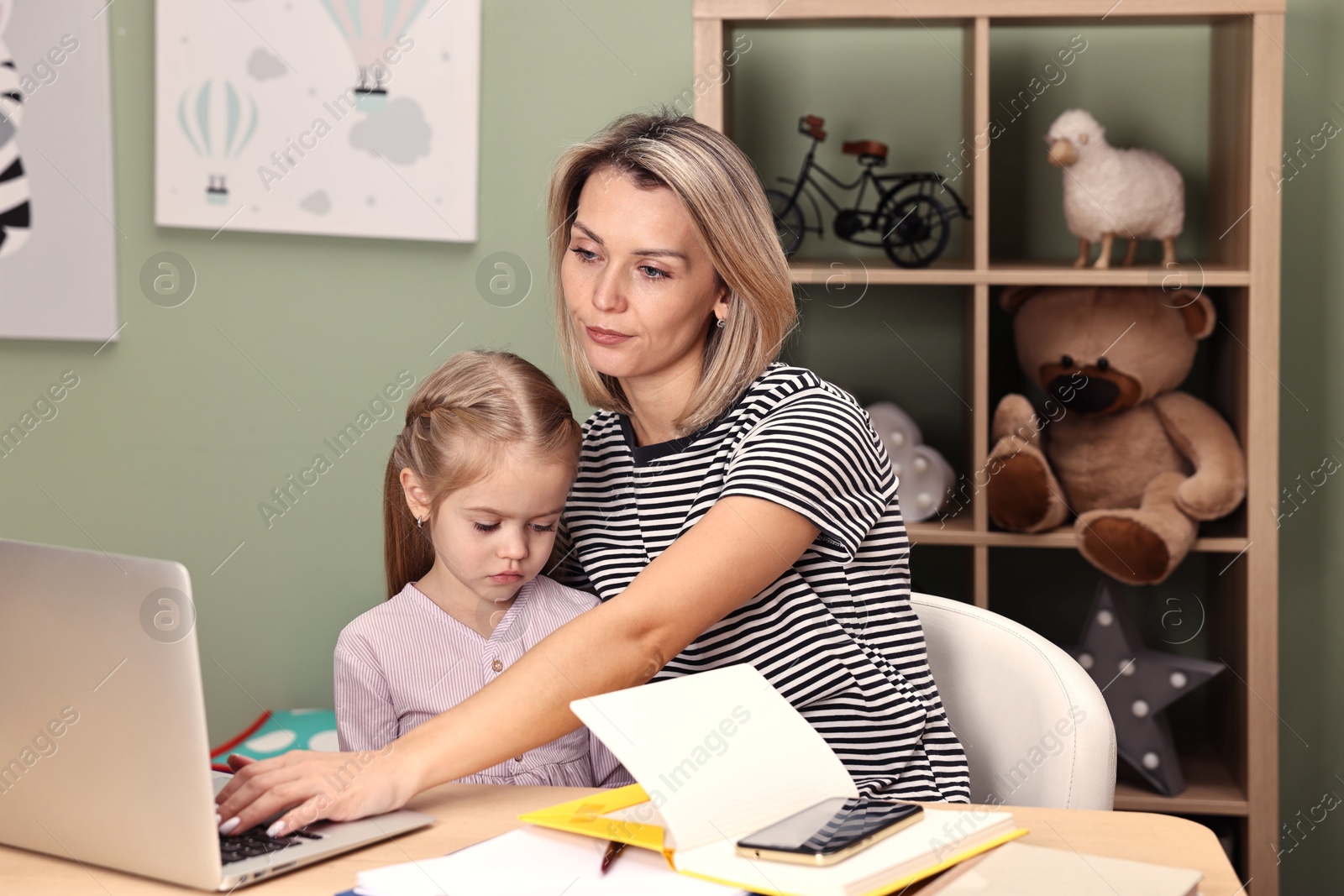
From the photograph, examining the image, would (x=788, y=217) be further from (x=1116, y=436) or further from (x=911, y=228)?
(x=1116, y=436)

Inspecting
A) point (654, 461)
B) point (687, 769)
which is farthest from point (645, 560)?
point (687, 769)

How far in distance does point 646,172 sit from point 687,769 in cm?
70

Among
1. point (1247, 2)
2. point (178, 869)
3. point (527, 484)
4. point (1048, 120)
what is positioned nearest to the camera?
point (178, 869)

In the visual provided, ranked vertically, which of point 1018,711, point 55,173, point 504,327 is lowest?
point 1018,711

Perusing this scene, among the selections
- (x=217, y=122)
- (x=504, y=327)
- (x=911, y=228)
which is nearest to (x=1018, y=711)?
(x=911, y=228)

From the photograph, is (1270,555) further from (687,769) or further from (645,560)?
(687,769)

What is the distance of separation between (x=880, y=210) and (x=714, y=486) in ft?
2.89

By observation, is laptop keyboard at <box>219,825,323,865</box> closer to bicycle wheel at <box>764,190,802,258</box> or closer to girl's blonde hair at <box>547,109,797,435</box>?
girl's blonde hair at <box>547,109,797,435</box>

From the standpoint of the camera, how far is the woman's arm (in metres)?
0.80

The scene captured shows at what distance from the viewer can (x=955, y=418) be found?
2.06m

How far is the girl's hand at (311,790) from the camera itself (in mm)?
786

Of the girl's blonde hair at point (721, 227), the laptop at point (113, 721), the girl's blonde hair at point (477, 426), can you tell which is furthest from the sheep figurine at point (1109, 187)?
the laptop at point (113, 721)

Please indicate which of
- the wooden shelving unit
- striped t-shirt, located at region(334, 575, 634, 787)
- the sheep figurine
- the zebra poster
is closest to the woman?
striped t-shirt, located at region(334, 575, 634, 787)

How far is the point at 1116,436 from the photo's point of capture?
6.03 ft
